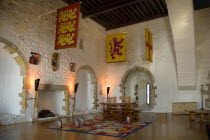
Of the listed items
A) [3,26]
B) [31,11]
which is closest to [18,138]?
[3,26]

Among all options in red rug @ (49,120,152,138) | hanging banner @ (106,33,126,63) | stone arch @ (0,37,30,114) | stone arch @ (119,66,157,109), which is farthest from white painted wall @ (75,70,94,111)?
red rug @ (49,120,152,138)

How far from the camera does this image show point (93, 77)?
11.4 metres

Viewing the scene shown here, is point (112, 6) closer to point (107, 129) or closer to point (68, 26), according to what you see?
A: point (68, 26)

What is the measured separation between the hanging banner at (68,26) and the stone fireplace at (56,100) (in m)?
2.64

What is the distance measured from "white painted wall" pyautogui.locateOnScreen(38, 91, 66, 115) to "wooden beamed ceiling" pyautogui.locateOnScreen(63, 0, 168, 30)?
4.49m

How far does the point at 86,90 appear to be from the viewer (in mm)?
11570

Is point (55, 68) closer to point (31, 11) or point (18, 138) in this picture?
point (31, 11)

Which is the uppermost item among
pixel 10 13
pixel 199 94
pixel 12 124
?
pixel 10 13

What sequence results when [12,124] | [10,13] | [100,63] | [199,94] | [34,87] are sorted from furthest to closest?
[100,63] → [199,94] → [34,87] → [10,13] → [12,124]

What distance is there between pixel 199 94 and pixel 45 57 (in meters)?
7.88

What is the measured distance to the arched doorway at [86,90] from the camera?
1116 cm

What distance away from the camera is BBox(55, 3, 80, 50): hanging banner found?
21.7 feet

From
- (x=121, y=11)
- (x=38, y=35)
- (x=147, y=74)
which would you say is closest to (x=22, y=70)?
(x=38, y=35)

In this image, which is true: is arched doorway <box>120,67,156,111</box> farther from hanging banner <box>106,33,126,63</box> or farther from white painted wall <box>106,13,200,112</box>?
hanging banner <box>106,33,126,63</box>
